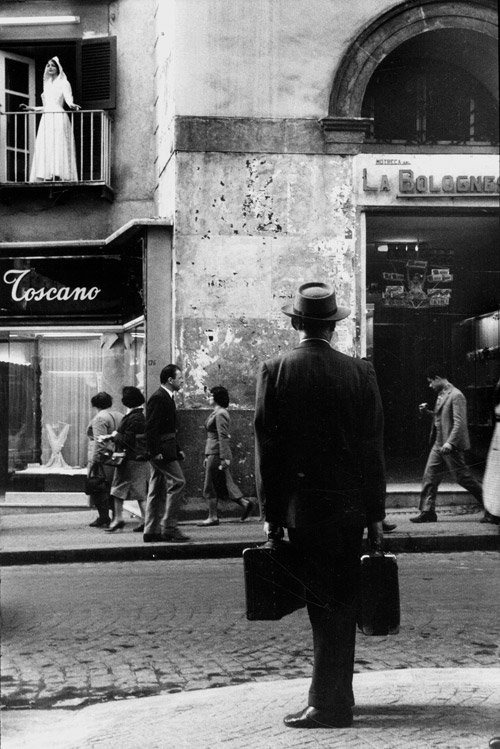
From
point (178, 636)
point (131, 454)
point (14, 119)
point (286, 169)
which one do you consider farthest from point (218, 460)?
point (14, 119)

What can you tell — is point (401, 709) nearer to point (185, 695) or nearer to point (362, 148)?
point (185, 695)

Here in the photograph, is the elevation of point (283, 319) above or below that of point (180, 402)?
above

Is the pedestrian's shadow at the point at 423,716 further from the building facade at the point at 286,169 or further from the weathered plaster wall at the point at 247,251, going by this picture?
the weathered plaster wall at the point at 247,251

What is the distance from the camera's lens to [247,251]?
12.7 metres

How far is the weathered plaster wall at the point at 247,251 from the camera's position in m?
12.6

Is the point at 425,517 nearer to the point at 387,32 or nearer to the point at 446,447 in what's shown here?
the point at 446,447

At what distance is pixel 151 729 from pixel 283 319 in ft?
28.5

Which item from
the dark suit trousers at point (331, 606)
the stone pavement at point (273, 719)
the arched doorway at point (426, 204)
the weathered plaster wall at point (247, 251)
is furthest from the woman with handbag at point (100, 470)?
the dark suit trousers at point (331, 606)

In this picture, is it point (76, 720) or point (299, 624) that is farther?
point (299, 624)

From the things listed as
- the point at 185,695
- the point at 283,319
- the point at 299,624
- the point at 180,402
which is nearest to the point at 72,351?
the point at 180,402

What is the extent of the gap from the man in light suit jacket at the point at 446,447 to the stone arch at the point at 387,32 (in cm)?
376

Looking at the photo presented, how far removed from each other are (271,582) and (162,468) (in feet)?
21.0

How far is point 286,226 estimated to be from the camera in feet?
41.5

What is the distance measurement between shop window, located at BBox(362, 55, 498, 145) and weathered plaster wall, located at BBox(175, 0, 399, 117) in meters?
0.97
